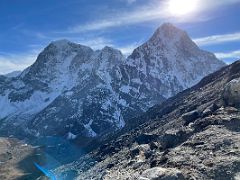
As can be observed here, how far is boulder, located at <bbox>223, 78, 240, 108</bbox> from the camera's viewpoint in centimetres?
12056

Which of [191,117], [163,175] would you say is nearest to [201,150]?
[163,175]

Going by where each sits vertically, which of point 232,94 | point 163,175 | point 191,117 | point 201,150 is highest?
point 232,94

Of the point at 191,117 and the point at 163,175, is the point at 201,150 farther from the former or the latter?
the point at 191,117

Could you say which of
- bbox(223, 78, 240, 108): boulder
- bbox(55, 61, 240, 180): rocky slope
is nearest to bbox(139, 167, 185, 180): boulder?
bbox(55, 61, 240, 180): rocky slope

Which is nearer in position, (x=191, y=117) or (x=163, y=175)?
(x=163, y=175)

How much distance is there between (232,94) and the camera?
12306 centimetres

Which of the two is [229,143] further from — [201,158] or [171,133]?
[171,133]

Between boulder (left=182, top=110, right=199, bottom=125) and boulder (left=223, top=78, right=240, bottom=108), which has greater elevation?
boulder (left=223, top=78, right=240, bottom=108)

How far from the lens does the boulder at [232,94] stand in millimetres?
120562

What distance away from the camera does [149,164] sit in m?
109

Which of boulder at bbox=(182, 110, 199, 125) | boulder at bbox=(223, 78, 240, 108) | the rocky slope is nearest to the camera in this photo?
the rocky slope

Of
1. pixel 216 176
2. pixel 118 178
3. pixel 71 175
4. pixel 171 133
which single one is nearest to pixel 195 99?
pixel 71 175

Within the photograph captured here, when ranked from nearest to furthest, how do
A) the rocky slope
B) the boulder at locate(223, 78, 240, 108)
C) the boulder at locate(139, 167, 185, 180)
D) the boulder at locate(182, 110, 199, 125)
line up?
the boulder at locate(139, 167, 185, 180)
the rocky slope
the boulder at locate(223, 78, 240, 108)
the boulder at locate(182, 110, 199, 125)

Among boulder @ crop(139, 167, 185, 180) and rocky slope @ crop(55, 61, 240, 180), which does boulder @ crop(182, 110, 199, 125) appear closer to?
rocky slope @ crop(55, 61, 240, 180)
